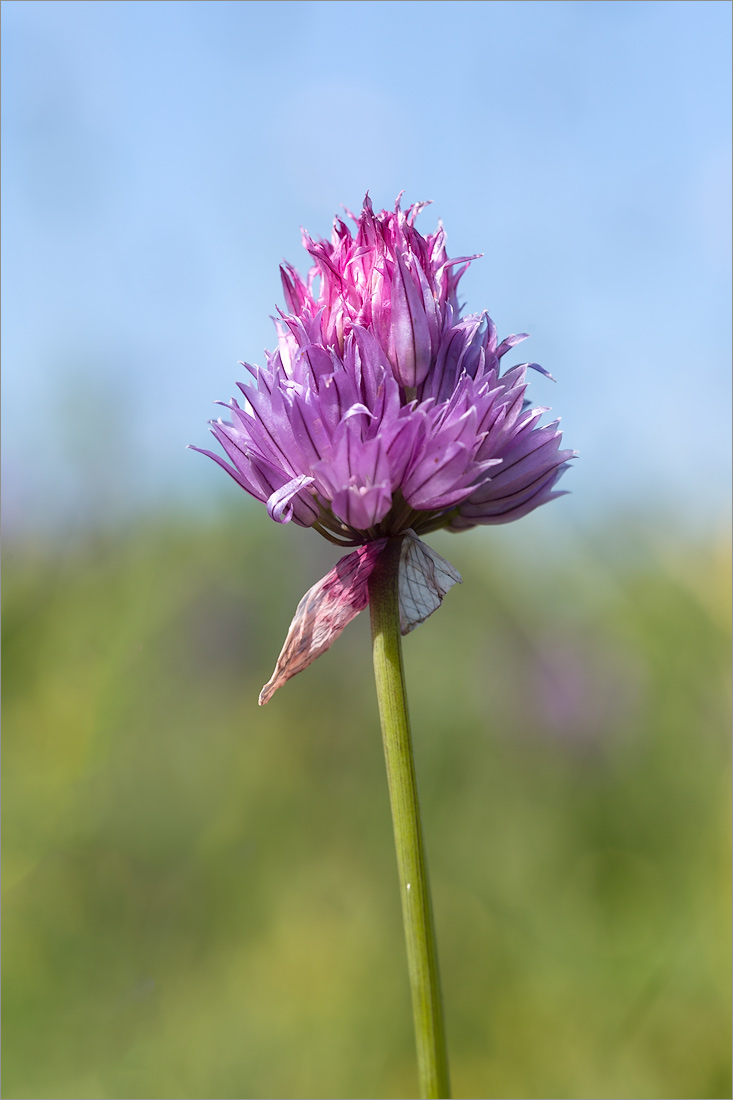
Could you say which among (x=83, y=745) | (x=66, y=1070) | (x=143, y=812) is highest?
(x=83, y=745)

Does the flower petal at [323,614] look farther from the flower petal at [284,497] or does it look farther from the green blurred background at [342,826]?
the green blurred background at [342,826]

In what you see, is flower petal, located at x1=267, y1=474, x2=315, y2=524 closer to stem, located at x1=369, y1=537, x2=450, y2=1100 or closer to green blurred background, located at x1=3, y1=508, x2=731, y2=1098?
stem, located at x1=369, y1=537, x2=450, y2=1100

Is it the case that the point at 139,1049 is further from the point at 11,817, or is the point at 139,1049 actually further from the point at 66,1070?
the point at 11,817

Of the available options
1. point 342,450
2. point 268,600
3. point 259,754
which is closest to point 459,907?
point 259,754

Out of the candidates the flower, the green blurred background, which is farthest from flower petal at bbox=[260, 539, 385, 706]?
the green blurred background

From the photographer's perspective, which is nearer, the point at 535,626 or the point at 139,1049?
the point at 139,1049

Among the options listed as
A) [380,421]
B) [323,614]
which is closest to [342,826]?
[323,614]
